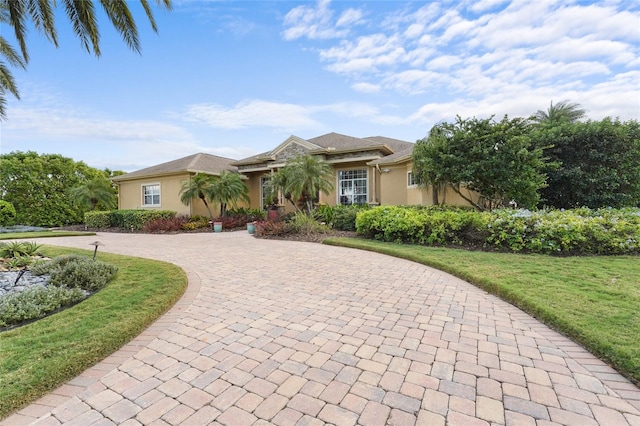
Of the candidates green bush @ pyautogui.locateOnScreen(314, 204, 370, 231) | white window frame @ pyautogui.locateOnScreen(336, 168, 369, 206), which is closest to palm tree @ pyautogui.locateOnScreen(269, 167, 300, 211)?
green bush @ pyautogui.locateOnScreen(314, 204, 370, 231)

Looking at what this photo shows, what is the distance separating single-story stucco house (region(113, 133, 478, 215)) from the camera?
14.7 metres

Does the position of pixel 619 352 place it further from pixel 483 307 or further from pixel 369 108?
pixel 369 108

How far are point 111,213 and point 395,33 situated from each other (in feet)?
60.0

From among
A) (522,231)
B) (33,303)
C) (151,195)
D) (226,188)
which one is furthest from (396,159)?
(151,195)

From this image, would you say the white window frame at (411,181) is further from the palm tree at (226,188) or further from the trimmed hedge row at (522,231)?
the palm tree at (226,188)

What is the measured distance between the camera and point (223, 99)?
46.3 feet

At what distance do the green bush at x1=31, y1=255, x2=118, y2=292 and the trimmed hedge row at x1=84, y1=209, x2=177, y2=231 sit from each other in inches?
459

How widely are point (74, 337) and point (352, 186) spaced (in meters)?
14.6

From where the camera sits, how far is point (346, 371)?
8.23ft

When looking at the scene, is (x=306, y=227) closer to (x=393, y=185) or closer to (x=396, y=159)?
(x=396, y=159)

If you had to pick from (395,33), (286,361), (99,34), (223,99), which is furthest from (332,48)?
(286,361)

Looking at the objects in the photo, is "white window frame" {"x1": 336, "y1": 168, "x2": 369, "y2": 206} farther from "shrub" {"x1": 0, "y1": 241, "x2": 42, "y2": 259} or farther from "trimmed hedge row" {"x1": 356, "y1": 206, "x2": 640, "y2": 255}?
"shrub" {"x1": 0, "y1": 241, "x2": 42, "y2": 259}

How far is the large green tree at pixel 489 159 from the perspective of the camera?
33.6 feet

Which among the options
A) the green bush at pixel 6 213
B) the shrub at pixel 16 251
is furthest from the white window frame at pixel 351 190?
the green bush at pixel 6 213
